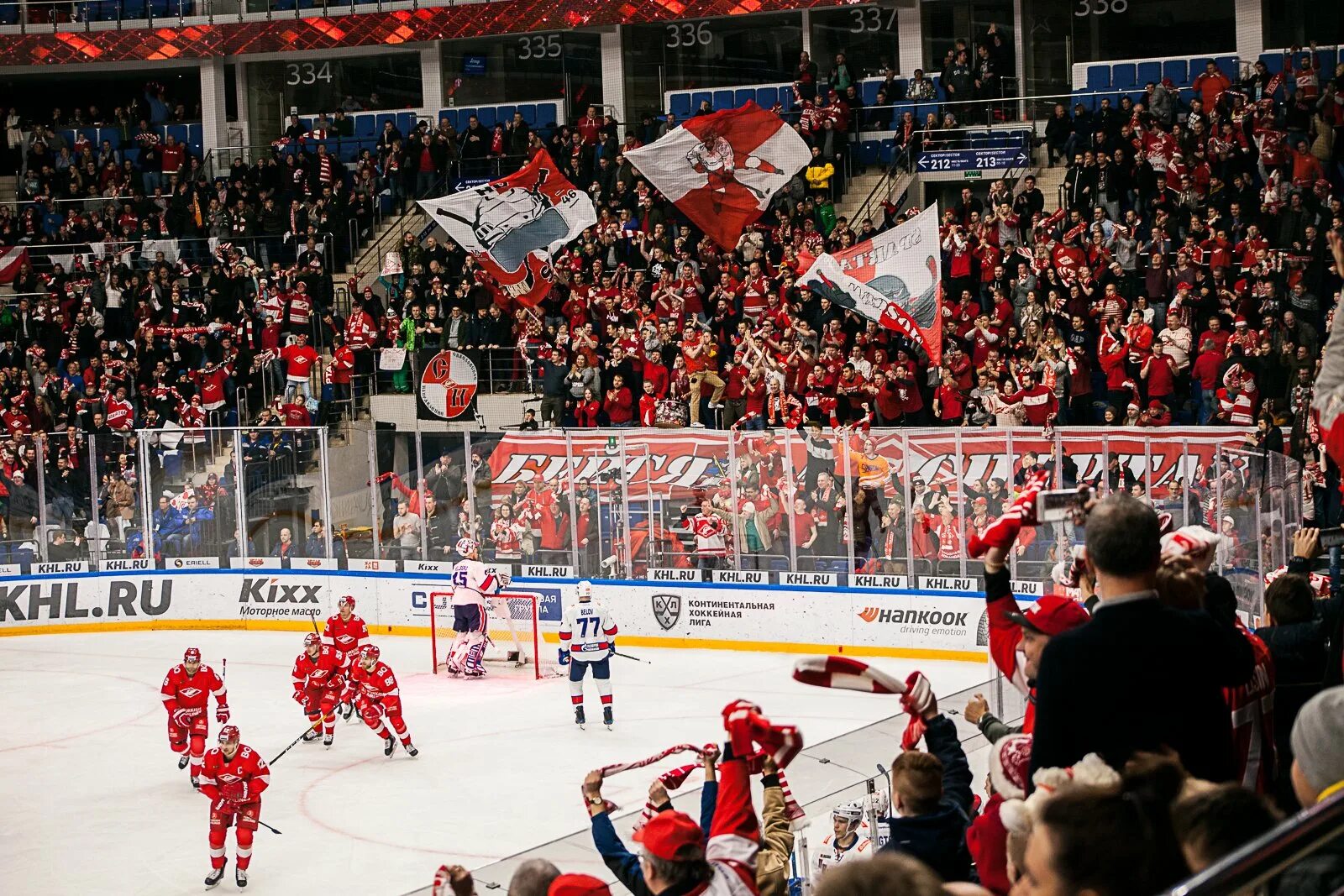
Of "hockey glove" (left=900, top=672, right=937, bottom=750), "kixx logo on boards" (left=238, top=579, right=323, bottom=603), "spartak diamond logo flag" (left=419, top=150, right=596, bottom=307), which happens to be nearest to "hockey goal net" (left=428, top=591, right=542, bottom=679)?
"kixx logo on boards" (left=238, top=579, right=323, bottom=603)

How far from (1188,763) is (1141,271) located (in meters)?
17.9

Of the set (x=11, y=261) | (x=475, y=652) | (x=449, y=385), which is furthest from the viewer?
(x=11, y=261)

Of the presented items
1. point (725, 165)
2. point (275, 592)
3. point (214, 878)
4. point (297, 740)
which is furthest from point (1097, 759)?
point (725, 165)

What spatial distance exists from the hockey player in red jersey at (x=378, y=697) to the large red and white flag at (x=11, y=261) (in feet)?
57.6

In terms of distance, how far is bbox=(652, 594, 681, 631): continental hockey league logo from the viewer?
20.3 meters

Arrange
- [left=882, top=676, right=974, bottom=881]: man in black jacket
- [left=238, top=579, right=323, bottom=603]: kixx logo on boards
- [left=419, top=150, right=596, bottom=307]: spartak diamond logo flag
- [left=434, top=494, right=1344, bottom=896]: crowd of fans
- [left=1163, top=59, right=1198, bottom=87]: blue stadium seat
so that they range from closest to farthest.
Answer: [left=434, top=494, right=1344, bottom=896]: crowd of fans → [left=882, top=676, right=974, bottom=881]: man in black jacket → [left=238, top=579, right=323, bottom=603]: kixx logo on boards → [left=419, top=150, right=596, bottom=307]: spartak diamond logo flag → [left=1163, top=59, right=1198, bottom=87]: blue stadium seat

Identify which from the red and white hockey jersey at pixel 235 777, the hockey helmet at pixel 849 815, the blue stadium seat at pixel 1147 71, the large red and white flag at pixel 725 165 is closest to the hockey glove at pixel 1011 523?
the hockey helmet at pixel 849 815

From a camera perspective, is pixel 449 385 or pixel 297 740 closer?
pixel 297 740

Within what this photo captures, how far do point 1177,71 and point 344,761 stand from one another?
1774 centimetres

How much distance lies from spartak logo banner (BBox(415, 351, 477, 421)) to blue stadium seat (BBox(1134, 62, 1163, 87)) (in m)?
11.5

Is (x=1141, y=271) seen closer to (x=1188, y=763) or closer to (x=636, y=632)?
(x=636, y=632)

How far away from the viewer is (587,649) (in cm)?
1625

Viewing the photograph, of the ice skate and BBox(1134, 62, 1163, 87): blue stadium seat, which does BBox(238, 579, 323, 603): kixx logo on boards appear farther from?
BBox(1134, 62, 1163, 87): blue stadium seat

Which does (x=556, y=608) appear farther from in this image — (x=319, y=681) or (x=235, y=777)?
(x=235, y=777)
